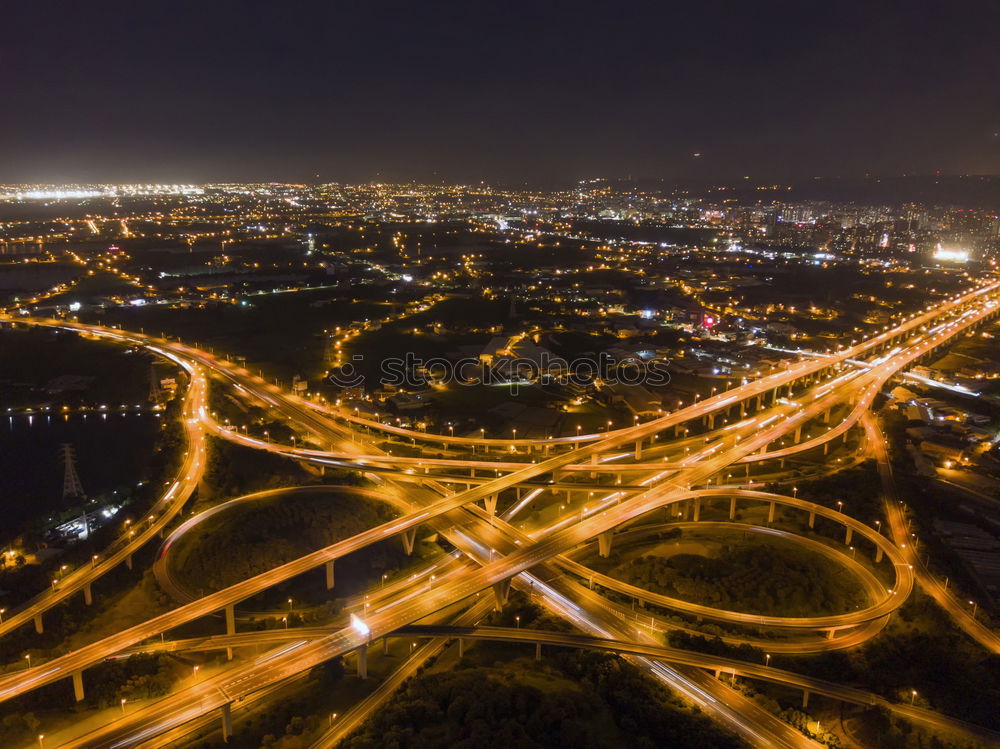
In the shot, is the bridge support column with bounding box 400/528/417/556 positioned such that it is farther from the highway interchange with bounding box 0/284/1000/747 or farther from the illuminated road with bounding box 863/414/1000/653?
the illuminated road with bounding box 863/414/1000/653

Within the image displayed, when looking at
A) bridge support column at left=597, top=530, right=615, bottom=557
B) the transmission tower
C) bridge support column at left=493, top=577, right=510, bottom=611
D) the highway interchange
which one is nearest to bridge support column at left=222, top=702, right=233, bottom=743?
the highway interchange

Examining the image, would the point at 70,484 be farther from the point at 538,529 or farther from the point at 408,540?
the point at 538,529

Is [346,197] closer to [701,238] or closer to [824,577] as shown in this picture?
[701,238]

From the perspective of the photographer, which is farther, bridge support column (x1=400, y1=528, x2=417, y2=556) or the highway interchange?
bridge support column (x1=400, y1=528, x2=417, y2=556)

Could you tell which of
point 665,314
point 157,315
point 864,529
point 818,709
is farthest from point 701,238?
point 818,709

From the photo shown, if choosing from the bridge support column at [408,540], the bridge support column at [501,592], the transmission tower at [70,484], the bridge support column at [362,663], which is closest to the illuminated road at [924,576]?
the bridge support column at [501,592]
